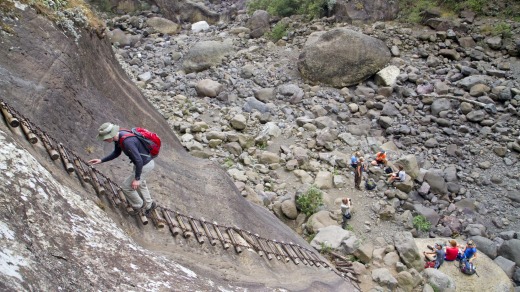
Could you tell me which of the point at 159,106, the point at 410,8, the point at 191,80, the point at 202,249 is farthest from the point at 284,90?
the point at 202,249

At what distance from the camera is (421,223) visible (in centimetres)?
1530

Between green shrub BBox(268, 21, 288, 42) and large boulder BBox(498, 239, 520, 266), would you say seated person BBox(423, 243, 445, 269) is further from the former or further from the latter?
green shrub BBox(268, 21, 288, 42)

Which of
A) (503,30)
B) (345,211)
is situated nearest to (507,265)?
(345,211)

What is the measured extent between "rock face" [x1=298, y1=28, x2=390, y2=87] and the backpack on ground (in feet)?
38.3

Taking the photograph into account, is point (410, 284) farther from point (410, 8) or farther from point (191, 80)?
point (410, 8)

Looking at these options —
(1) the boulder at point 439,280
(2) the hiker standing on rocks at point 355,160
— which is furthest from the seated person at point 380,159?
(1) the boulder at point 439,280

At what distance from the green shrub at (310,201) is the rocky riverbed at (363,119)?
272 mm

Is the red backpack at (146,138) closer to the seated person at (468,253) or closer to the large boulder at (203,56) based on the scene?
the seated person at (468,253)

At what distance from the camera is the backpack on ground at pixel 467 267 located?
504 inches

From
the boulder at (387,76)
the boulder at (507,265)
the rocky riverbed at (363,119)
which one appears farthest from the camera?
the boulder at (387,76)

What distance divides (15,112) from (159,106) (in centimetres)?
1283

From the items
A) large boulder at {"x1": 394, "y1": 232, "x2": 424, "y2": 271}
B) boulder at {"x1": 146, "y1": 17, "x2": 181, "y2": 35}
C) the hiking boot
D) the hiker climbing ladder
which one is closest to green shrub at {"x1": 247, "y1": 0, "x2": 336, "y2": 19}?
boulder at {"x1": 146, "y1": 17, "x2": 181, "y2": 35}

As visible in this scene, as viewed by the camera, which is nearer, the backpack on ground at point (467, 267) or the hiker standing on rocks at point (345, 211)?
the backpack on ground at point (467, 267)

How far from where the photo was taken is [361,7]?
26406 millimetres
